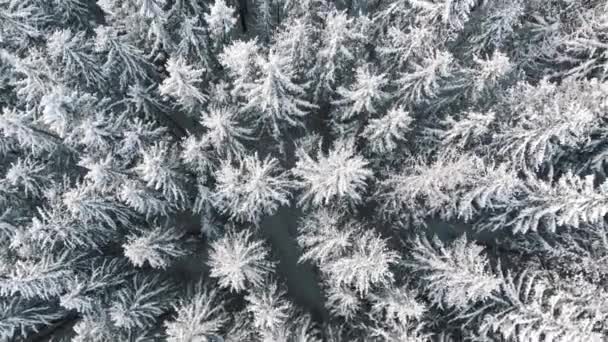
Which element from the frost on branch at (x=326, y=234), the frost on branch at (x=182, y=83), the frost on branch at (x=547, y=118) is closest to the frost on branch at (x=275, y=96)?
the frost on branch at (x=182, y=83)

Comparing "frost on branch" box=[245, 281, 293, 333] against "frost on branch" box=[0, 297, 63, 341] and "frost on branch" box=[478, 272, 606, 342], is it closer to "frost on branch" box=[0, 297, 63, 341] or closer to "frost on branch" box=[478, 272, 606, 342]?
"frost on branch" box=[478, 272, 606, 342]

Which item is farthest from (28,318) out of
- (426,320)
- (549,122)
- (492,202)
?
(549,122)

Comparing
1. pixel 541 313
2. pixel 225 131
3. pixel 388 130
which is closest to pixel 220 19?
pixel 225 131

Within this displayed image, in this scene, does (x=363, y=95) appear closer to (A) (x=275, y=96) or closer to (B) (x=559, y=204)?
(A) (x=275, y=96)

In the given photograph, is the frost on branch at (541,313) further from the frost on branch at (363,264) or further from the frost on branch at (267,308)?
the frost on branch at (267,308)

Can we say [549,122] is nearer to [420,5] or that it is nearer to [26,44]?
[420,5]
